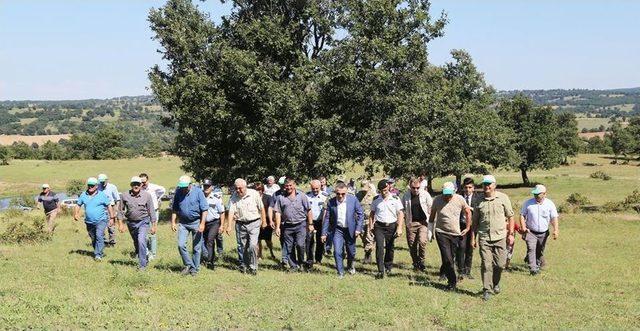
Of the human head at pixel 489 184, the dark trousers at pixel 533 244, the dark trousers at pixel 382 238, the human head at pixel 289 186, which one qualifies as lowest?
the dark trousers at pixel 533 244

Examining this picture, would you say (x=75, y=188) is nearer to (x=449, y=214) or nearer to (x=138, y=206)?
(x=138, y=206)

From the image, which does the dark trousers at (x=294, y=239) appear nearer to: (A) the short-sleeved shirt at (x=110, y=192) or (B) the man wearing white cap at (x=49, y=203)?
(A) the short-sleeved shirt at (x=110, y=192)

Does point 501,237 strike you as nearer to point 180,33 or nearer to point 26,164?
point 180,33

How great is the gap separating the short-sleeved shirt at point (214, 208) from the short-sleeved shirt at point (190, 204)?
66cm

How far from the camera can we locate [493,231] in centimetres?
1011

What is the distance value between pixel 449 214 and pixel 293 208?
3.21 m

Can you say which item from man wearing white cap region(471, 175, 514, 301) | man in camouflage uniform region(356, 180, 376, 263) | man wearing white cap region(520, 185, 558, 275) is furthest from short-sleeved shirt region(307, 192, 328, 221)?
man wearing white cap region(520, 185, 558, 275)

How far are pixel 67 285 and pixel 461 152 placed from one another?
39348 mm

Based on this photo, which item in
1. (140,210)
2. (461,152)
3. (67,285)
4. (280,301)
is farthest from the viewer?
(461,152)

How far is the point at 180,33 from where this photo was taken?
24.8 meters

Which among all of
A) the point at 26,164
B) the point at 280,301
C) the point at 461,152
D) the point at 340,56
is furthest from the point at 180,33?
the point at 26,164

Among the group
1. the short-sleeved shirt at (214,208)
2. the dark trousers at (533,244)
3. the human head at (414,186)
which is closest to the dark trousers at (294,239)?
the short-sleeved shirt at (214,208)

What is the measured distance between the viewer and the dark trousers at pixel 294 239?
12062mm

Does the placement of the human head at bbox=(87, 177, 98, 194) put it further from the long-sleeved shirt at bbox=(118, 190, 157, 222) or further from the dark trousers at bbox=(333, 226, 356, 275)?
the dark trousers at bbox=(333, 226, 356, 275)
